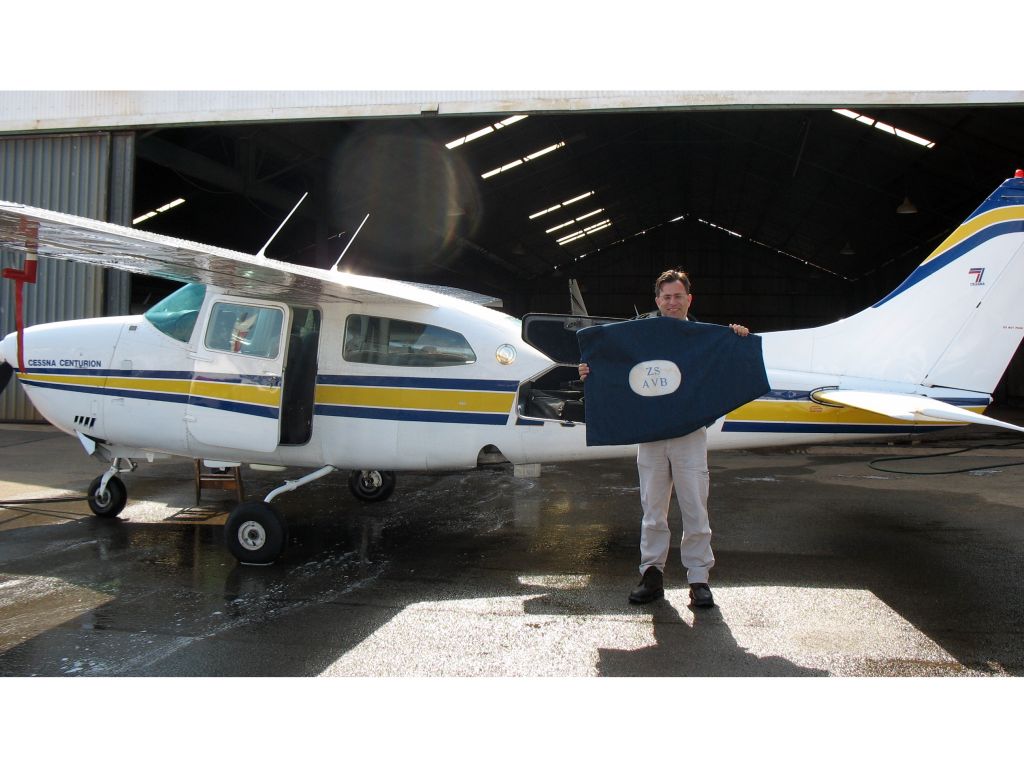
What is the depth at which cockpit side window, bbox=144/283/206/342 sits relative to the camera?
654 cm

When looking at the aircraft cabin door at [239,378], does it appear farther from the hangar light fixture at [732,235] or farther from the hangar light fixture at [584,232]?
the hangar light fixture at [732,235]

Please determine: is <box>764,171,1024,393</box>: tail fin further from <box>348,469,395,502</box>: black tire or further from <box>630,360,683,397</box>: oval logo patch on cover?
<box>348,469,395,502</box>: black tire

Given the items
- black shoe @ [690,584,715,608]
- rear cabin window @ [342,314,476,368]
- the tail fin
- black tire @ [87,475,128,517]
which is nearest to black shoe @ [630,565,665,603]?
black shoe @ [690,584,715,608]

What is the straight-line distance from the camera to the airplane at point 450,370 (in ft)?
20.3

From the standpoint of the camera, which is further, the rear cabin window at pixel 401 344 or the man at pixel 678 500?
the rear cabin window at pixel 401 344

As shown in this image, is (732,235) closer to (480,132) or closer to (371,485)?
(480,132)

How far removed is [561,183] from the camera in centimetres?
2450

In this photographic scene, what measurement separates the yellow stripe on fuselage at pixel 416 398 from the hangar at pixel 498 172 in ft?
21.5

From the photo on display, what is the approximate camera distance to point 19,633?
14.0 ft

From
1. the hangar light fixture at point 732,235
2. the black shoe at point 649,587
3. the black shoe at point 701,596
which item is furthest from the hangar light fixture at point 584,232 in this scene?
the black shoe at point 701,596

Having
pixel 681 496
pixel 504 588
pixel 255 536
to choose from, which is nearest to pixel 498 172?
pixel 255 536

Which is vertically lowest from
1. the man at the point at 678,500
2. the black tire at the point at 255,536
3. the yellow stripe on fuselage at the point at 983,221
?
the black tire at the point at 255,536

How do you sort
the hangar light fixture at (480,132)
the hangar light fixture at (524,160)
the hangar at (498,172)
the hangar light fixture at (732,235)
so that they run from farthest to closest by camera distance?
the hangar light fixture at (732,235) → the hangar light fixture at (524,160) → the hangar light fixture at (480,132) → the hangar at (498,172)

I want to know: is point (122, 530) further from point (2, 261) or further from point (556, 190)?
point (556, 190)
